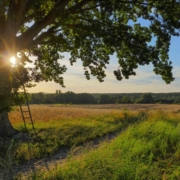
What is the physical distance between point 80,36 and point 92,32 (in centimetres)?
141

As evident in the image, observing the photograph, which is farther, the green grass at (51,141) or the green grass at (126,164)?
the green grass at (51,141)

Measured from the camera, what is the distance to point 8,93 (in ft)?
30.7

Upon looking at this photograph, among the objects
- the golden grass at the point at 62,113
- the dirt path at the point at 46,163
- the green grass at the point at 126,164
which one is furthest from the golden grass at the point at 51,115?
the green grass at the point at 126,164

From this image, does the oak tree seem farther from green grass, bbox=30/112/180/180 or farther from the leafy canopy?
green grass, bbox=30/112/180/180

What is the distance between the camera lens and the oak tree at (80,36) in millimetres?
10623

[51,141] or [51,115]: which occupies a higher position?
Result: [51,115]

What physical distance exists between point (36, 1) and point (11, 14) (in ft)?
4.15

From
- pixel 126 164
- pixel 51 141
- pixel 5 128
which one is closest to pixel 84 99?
pixel 5 128

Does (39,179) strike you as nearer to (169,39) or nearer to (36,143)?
(36,143)

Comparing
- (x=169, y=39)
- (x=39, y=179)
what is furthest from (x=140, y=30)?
(x=39, y=179)

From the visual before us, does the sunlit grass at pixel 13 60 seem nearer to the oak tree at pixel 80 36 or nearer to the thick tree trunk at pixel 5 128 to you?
the oak tree at pixel 80 36

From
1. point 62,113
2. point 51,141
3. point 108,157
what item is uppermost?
point 108,157

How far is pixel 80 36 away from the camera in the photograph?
47.3ft

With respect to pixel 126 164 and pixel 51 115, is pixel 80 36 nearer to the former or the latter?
pixel 126 164
